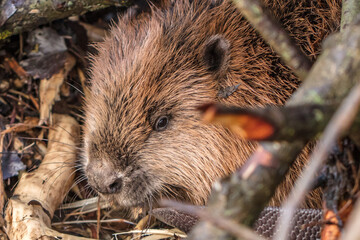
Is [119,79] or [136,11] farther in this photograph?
[136,11]

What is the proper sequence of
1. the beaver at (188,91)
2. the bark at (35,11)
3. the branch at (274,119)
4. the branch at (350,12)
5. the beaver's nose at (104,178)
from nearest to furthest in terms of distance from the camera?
the branch at (274,119)
the branch at (350,12)
the beaver's nose at (104,178)
the beaver at (188,91)
the bark at (35,11)

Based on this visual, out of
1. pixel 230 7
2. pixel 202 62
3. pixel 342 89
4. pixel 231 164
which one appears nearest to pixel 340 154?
pixel 342 89

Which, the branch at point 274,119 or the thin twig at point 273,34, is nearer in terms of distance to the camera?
the branch at point 274,119

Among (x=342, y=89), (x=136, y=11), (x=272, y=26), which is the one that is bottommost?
(x=342, y=89)

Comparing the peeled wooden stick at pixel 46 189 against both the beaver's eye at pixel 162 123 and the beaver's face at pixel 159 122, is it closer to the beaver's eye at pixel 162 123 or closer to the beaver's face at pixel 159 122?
the beaver's face at pixel 159 122

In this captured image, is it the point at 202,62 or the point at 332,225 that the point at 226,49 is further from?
the point at 332,225

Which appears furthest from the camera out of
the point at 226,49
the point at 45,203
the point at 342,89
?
the point at 45,203

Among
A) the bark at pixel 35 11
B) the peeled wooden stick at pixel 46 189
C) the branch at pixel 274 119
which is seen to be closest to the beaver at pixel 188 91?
the peeled wooden stick at pixel 46 189

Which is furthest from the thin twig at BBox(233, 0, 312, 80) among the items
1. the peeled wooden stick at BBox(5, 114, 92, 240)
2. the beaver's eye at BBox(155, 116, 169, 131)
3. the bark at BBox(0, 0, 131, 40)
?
the peeled wooden stick at BBox(5, 114, 92, 240)
